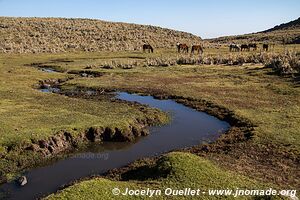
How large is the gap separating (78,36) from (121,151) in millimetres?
88914

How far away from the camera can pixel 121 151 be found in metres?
23.1

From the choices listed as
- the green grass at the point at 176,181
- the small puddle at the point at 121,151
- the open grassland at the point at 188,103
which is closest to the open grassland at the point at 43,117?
the open grassland at the point at 188,103

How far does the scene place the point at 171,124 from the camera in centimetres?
2836

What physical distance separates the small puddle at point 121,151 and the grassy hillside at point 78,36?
199 feet

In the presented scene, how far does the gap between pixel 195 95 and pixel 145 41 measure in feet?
237

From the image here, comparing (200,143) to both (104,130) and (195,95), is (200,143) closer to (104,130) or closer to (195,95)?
(104,130)

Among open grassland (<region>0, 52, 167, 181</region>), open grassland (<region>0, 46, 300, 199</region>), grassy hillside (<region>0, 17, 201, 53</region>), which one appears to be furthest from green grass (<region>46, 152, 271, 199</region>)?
grassy hillside (<region>0, 17, 201, 53</region>)

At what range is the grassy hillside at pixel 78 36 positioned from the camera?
90375 millimetres

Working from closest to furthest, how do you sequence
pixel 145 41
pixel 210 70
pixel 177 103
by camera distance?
pixel 177 103, pixel 210 70, pixel 145 41

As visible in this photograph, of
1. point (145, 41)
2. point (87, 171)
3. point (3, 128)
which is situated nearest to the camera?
point (87, 171)

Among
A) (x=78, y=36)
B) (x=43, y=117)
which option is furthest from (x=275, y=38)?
(x=43, y=117)

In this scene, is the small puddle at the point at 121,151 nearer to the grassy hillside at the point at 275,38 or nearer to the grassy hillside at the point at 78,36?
the grassy hillside at the point at 78,36

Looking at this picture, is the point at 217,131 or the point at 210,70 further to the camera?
the point at 210,70

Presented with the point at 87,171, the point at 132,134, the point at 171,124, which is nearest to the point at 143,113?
the point at 171,124
